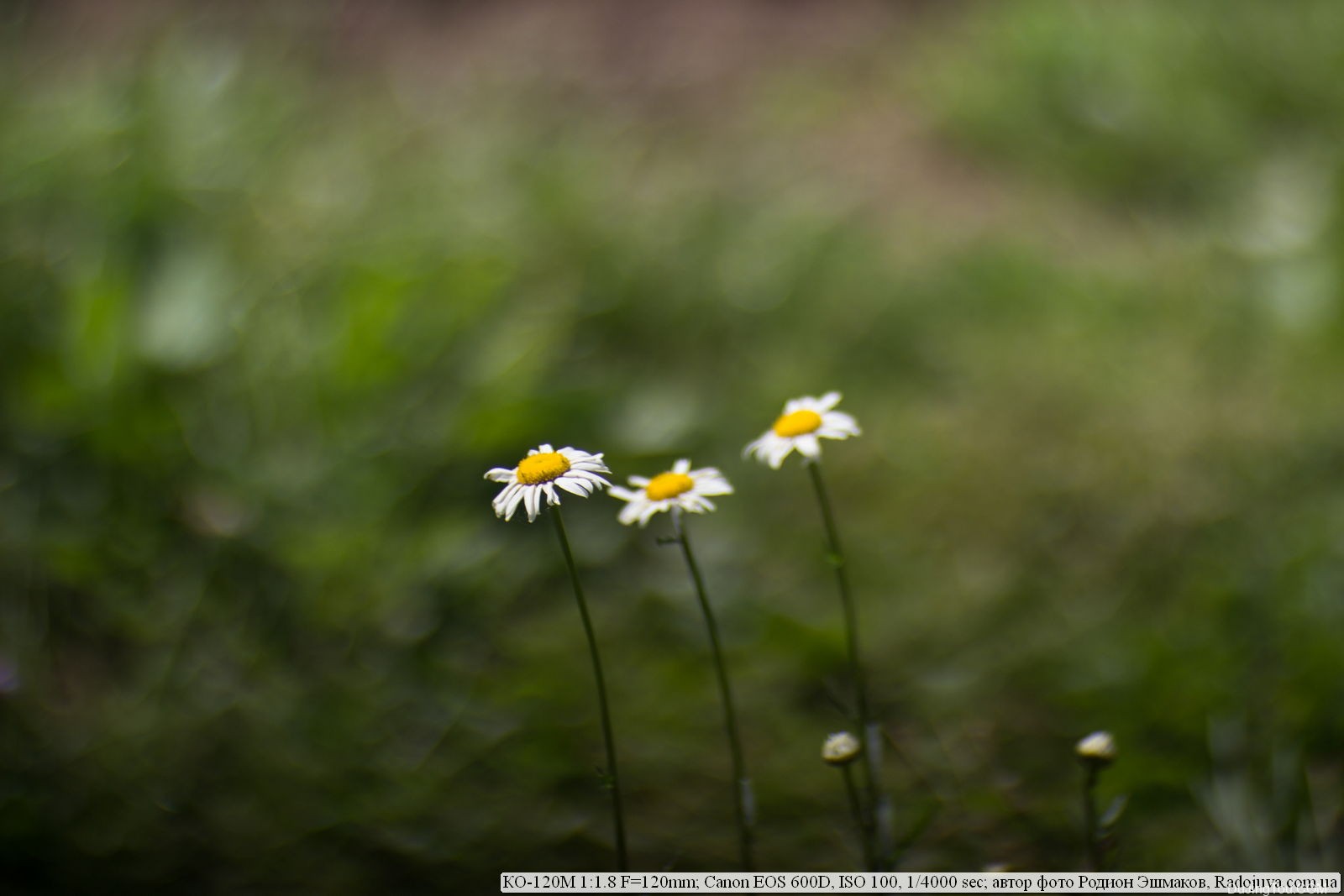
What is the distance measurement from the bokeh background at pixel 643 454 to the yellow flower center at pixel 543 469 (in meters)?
0.33

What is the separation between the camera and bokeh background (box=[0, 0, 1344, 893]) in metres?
0.94

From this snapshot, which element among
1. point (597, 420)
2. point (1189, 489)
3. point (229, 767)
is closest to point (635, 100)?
point (597, 420)

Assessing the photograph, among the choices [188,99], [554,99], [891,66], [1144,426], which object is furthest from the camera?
[891,66]

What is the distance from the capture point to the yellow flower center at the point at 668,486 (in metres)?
0.68

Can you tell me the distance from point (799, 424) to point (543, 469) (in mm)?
180

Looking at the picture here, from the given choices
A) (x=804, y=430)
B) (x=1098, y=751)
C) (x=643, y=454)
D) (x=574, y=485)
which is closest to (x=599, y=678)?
(x=574, y=485)

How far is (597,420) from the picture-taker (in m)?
1.36

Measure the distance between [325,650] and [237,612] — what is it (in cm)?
12

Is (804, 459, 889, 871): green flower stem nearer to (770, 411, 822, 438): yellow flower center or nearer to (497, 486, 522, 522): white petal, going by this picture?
(770, 411, 822, 438): yellow flower center

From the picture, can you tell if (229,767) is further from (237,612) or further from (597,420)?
(597,420)

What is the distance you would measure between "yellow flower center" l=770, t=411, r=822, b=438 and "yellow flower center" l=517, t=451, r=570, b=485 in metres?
0.15

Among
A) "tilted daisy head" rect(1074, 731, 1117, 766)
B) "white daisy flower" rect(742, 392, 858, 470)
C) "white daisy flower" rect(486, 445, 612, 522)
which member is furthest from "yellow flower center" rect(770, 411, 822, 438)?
"tilted daisy head" rect(1074, 731, 1117, 766)

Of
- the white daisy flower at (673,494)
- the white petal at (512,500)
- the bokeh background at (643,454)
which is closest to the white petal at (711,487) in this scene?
the white daisy flower at (673,494)

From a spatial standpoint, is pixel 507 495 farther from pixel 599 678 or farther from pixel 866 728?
pixel 866 728
